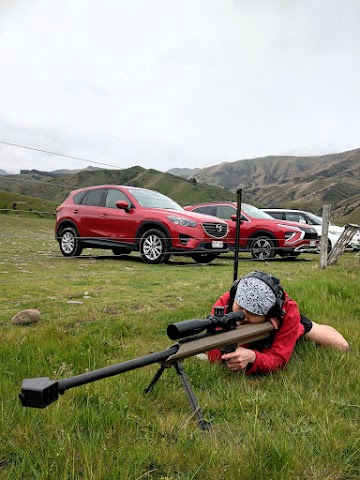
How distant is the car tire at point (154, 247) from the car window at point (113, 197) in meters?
1.32

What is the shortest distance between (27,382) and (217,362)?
5.88 ft

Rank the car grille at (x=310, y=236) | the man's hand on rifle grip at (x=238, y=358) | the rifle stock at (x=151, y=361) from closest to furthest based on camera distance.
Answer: the rifle stock at (x=151, y=361)
the man's hand on rifle grip at (x=238, y=358)
the car grille at (x=310, y=236)

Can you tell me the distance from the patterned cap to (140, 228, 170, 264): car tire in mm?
6536

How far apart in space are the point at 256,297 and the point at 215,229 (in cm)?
726

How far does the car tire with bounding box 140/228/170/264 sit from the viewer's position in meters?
9.26

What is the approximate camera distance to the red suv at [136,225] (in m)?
9.26

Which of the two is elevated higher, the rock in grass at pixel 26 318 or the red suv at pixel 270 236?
the red suv at pixel 270 236

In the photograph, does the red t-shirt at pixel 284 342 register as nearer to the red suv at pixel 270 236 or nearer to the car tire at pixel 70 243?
the car tire at pixel 70 243

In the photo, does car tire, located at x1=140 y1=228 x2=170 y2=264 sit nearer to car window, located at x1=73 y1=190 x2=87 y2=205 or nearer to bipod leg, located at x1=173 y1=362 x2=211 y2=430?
car window, located at x1=73 y1=190 x2=87 y2=205

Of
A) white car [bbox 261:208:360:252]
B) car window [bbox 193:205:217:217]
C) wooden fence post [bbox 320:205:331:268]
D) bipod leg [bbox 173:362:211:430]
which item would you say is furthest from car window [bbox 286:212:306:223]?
bipod leg [bbox 173:362:211:430]

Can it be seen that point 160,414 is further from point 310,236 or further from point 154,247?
point 310,236

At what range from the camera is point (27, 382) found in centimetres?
143

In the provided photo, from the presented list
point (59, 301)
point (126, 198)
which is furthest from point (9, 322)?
point (126, 198)

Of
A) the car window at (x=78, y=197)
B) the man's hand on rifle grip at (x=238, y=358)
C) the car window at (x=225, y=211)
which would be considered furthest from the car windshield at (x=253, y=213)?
the man's hand on rifle grip at (x=238, y=358)
